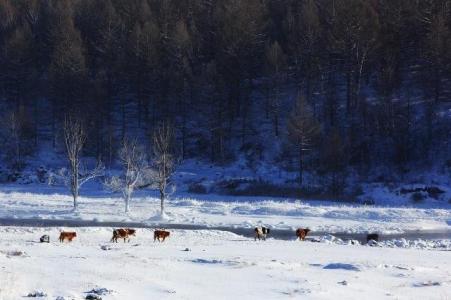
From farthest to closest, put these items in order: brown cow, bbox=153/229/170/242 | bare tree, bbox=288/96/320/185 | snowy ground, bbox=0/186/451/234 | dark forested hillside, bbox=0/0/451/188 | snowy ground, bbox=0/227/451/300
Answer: dark forested hillside, bbox=0/0/451/188, bare tree, bbox=288/96/320/185, snowy ground, bbox=0/186/451/234, brown cow, bbox=153/229/170/242, snowy ground, bbox=0/227/451/300

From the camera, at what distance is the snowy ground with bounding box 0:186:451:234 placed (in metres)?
38.0

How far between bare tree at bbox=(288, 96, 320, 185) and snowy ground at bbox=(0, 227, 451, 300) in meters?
32.1

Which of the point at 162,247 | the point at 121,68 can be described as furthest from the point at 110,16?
the point at 162,247

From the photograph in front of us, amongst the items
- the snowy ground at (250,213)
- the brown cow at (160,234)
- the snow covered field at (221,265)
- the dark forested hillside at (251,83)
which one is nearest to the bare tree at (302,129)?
the dark forested hillside at (251,83)

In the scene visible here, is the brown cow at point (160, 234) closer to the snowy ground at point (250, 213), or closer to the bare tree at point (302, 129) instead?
the snowy ground at point (250, 213)

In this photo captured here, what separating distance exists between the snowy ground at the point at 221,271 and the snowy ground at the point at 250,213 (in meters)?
12.4

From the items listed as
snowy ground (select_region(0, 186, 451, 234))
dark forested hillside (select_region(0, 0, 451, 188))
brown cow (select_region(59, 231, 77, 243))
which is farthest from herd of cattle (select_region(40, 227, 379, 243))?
dark forested hillside (select_region(0, 0, 451, 188))

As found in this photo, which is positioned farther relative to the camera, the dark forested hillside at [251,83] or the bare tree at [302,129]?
the dark forested hillside at [251,83]

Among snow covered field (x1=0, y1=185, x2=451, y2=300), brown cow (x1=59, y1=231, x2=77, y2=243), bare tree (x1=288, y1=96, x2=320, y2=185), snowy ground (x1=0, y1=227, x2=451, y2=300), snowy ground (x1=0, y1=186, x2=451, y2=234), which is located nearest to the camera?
A: snowy ground (x1=0, y1=227, x2=451, y2=300)

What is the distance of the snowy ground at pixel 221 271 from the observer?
14234mm

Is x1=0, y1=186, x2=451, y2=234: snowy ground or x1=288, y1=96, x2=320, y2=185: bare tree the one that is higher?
x1=288, y1=96, x2=320, y2=185: bare tree

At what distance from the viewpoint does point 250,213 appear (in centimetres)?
4256

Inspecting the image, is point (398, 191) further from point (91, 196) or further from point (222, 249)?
point (222, 249)

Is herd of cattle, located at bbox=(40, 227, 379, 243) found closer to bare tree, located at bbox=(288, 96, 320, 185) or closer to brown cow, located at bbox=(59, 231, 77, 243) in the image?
brown cow, located at bbox=(59, 231, 77, 243)
